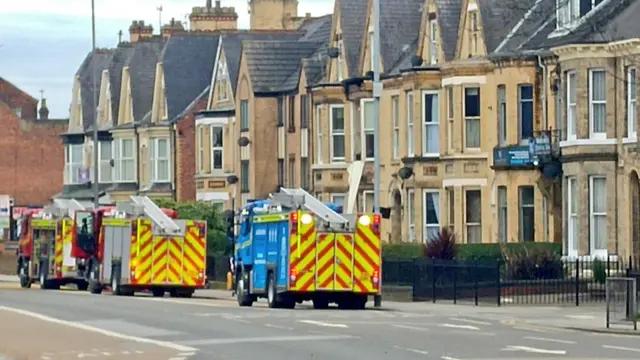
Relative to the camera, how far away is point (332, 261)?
131 feet

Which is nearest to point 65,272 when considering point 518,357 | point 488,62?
point 488,62

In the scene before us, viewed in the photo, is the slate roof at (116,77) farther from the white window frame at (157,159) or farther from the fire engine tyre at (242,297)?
the fire engine tyre at (242,297)

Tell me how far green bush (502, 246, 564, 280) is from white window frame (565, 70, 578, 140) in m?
3.37

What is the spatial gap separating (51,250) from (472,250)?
50.7ft

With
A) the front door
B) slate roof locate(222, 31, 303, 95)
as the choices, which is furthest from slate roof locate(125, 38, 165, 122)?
the front door

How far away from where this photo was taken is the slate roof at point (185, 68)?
81.1 m

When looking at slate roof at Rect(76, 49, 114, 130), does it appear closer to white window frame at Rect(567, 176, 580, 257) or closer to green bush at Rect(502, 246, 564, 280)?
white window frame at Rect(567, 176, 580, 257)

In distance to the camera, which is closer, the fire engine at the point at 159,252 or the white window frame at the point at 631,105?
the white window frame at the point at 631,105

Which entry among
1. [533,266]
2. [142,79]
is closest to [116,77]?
[142,79]

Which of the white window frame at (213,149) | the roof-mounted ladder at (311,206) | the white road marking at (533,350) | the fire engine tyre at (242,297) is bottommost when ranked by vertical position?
the white road marking at (533,350)

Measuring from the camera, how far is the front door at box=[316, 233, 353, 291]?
3969 centimetres

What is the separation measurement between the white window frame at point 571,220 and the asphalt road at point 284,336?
10.1 metres

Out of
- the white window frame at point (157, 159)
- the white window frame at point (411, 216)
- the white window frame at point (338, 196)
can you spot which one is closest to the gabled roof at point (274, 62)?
the white window frame at point (338, 196)

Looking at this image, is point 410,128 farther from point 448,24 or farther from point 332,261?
point 332,261
